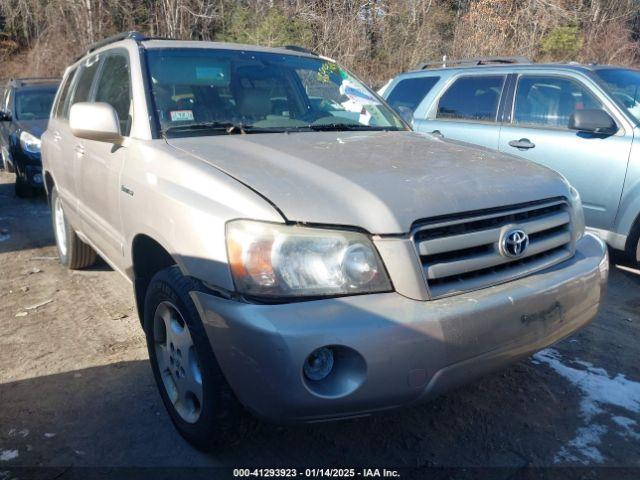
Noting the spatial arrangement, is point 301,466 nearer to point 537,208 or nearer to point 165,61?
point 537,208

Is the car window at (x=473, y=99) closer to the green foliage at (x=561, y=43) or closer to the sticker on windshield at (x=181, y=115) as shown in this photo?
the sticker on windshield at (x=181, y=115)

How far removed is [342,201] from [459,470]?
1281mm

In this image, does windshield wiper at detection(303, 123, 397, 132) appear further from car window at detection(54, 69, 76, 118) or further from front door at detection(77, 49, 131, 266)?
car window at detection(54, 69, 76, 118)

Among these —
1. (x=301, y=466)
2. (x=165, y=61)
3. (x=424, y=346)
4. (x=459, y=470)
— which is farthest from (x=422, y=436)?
(x=165, y=61)

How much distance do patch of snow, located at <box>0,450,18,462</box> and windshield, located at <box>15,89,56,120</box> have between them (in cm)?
799

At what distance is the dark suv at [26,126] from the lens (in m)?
8.15

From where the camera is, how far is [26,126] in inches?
338

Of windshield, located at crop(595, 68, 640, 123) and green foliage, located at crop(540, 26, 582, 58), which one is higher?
green foliage, located at crop(540, 26, 582, 58)

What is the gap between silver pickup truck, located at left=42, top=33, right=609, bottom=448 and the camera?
1.96m

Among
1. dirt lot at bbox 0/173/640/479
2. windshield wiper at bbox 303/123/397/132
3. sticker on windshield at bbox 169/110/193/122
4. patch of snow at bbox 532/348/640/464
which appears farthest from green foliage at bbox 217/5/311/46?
patch of snow at bbox 532/348/640/464

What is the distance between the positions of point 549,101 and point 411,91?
1.82 meters

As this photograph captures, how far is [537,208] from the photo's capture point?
248cm

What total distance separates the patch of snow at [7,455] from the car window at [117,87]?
5.56ft

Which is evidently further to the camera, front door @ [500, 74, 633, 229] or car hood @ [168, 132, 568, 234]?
front door @ [500, 74, 633, 229]
